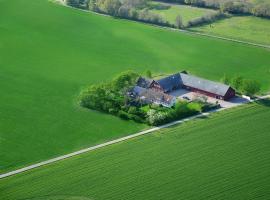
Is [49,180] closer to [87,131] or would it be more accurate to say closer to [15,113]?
[87,131]

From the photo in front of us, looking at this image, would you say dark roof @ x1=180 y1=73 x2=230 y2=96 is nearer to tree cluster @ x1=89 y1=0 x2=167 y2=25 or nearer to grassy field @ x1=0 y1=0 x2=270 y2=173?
grassy field @ x1=0 y1=0 x2=270 y2=173

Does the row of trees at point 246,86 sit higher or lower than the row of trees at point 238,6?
lower

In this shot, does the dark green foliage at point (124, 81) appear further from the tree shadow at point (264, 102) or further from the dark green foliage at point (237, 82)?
the tree shadow at point (264, 102)

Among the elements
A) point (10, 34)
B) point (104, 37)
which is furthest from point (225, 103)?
point (10, 34)

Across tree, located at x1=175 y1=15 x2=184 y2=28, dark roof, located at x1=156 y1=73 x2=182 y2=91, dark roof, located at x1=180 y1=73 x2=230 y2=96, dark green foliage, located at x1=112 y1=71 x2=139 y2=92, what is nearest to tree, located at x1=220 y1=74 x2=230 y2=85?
dark roof, located at x1=180 y1=73 x2=230 y2=96

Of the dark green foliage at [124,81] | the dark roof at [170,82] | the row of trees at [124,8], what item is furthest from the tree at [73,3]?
the dark green foliage at [124,81]
